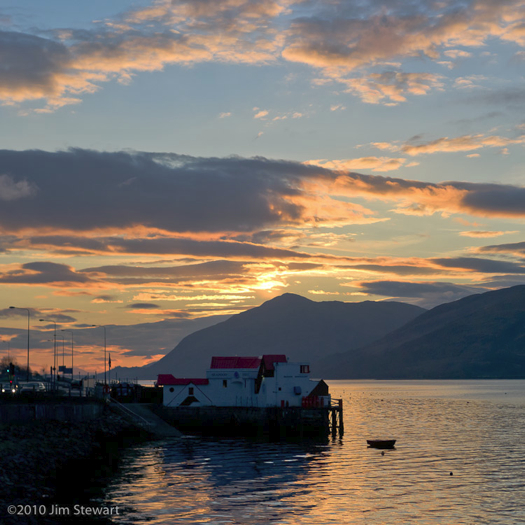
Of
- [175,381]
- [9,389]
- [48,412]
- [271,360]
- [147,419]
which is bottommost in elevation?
[147,419]

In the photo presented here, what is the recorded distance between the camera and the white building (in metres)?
122

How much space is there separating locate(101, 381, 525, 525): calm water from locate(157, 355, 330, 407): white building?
40.0 ft

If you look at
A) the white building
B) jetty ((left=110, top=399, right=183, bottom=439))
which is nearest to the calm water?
jetty ((left=110, top=399, right=183, bottom=439))

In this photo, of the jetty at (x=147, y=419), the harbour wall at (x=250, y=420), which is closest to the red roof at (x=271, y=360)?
the harbour wall at (x=250, y=420)

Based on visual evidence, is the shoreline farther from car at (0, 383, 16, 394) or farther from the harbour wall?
the harbour wall

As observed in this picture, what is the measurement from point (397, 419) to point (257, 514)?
Answer: 118 metres

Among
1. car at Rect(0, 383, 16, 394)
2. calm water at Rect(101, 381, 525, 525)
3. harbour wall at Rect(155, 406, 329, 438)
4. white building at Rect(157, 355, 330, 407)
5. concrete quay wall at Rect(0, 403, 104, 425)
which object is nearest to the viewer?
calm water at Rect(101, 381, 525, 525)

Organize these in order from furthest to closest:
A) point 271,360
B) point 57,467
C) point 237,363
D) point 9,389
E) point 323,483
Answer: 1. point 9,389
2. point 237,363
3. point 271,360
4. point 57,467
5. point 323,483

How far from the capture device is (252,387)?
126m

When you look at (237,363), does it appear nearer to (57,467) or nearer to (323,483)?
(323,483)

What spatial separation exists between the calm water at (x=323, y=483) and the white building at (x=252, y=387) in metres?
12.2

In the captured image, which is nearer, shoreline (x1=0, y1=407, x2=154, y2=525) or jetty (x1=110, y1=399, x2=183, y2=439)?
shoreline (x1=0, y1=407, x2=154, y2=525)

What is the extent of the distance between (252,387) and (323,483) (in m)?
57.1

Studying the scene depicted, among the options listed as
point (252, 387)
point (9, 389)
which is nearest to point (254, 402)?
point (252, 387)
